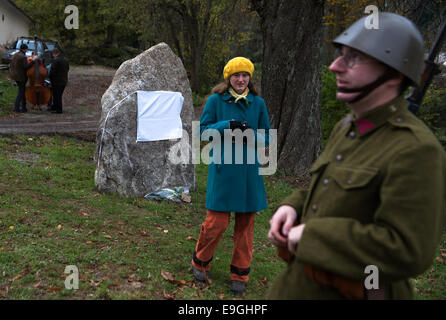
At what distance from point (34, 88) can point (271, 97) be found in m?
9.89

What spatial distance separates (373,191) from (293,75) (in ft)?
27.6

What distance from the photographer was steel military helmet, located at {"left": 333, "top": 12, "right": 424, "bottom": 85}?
1908 mm

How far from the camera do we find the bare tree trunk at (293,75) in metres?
9.85

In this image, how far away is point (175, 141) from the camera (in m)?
8.37

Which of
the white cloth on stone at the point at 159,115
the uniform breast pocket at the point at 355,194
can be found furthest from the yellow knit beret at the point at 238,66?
the white cloth on stone at the point at 159,115

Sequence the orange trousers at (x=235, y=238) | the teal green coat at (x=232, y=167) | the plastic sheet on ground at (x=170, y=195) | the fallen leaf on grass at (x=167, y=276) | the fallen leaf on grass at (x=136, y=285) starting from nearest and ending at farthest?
1. the teal green coat at (x=232, y=167)
2. the orange trousers at (x=235, y=238)
3. the fallen leaf on grass at (x=136, y=285)
4. the fallen leaf on grass at (x=167, y=276)
5. the plastic sheet on ground at (x=170, y=195)

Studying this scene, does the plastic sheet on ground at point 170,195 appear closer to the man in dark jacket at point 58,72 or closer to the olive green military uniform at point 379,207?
the olive green military uniform at point 379,207

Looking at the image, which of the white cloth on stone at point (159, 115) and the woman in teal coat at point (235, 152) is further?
the white cloth on stone at point (159, 115)

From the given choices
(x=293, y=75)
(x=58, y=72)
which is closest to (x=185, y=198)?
(x=293, y=75)

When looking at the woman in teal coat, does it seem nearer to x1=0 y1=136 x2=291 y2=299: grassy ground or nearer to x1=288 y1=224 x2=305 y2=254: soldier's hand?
x1=0 y1=136 x2=291 y2=299: grassy ground

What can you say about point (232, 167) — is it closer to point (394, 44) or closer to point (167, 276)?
point (167, 276)

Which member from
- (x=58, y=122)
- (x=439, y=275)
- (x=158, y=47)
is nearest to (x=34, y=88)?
(x=58, y=122)

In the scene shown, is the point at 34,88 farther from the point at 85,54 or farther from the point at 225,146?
the point at 85,54

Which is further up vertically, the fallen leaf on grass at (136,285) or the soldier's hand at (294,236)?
the soldier's hand at (294,236)
